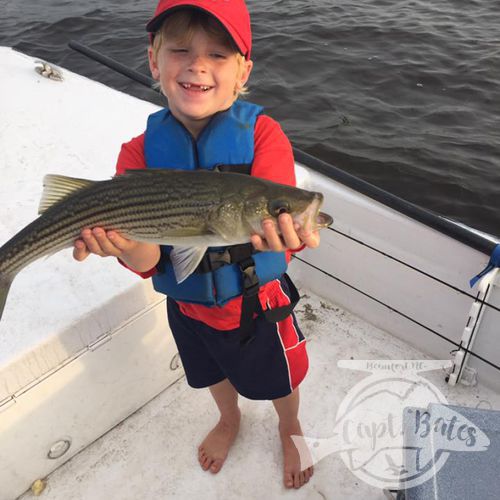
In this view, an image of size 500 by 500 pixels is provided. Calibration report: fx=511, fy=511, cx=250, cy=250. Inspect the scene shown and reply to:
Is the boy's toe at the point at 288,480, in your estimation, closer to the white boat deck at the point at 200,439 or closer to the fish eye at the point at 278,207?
the white boat deck at the point at 200,439

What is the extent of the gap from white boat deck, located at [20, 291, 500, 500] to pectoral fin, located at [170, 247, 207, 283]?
186 cm

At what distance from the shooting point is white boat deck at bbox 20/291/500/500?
3.54 meters

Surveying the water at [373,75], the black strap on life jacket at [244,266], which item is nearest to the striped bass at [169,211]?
the black strap on life jacket at [244,266]

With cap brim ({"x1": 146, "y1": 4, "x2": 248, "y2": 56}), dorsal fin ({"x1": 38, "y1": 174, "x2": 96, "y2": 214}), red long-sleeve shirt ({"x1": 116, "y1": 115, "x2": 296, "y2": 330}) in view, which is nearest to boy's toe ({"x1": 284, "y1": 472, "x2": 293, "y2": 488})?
red long-sleeve shirt ({"x1": 116, "y1": 115, "x2": 296, "y2": 330})

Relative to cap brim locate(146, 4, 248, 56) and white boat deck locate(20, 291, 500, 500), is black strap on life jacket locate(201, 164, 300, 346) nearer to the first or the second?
cap brim locate(146, 4, 248, 56)

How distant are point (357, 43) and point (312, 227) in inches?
416

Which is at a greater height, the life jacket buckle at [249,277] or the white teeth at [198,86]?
the white teeth at [198,86]

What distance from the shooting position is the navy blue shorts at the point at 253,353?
10.1ft

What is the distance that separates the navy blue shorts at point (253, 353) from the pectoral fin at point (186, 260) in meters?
0.69

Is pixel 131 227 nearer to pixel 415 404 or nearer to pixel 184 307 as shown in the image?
pixel 184 307

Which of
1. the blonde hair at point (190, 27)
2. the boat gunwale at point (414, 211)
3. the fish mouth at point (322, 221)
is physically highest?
the blonde hair at point (190, 27)

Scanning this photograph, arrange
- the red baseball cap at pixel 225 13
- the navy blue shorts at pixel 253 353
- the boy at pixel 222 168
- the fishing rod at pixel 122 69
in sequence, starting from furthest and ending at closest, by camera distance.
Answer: the fishing rod at pixel 122 69 < the navy blue shorts at pixel 253 353 < the boy at pixel 222 168 < the red baseball cap at pixel 225 13

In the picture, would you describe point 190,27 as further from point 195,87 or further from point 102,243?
point 102,243

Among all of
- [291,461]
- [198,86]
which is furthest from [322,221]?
[291,461]
